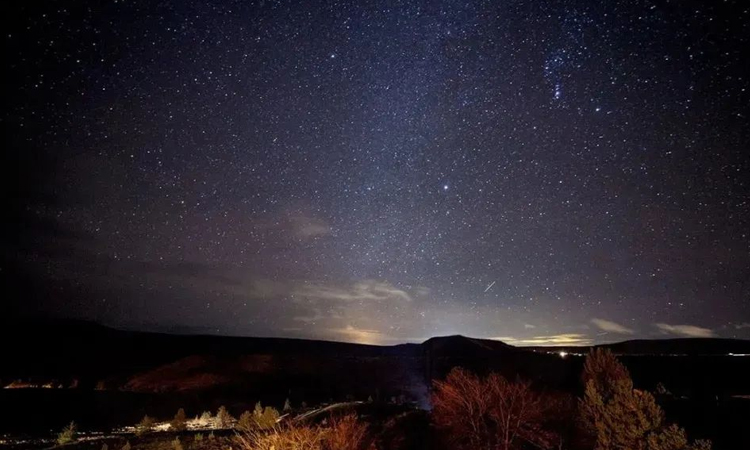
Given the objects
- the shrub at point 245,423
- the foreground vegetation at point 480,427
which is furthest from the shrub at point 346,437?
the shrub at point 245,423

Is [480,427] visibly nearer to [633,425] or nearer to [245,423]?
[633,425]

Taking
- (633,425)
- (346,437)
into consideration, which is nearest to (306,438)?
(346,437)

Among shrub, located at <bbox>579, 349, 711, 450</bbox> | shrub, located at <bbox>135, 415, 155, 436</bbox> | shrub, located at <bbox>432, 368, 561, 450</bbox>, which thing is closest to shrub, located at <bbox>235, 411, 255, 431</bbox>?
shrub, located at <bbox>135, 415, 155, 436</bbox>

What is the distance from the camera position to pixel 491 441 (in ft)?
90.7

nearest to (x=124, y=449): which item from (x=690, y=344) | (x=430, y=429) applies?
(x=430, y=429)

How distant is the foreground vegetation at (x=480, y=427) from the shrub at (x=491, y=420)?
65mm

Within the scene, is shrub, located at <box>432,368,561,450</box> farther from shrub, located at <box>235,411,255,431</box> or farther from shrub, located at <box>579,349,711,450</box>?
shrub, located at <box>235,411,255,431</box>

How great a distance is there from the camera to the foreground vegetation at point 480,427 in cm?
1923

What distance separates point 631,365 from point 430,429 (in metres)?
48.6

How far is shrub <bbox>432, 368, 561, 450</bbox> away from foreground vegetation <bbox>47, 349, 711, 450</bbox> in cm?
6

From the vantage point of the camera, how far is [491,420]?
3067 cm

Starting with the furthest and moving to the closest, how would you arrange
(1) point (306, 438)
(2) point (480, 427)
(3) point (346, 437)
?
(2) point (480, 427), (3) point (346, 437), (1) point (306, 438)

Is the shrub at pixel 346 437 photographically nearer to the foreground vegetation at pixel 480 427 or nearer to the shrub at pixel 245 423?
the foreground vegetation at pixel 480 427

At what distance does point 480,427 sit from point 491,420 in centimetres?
193
